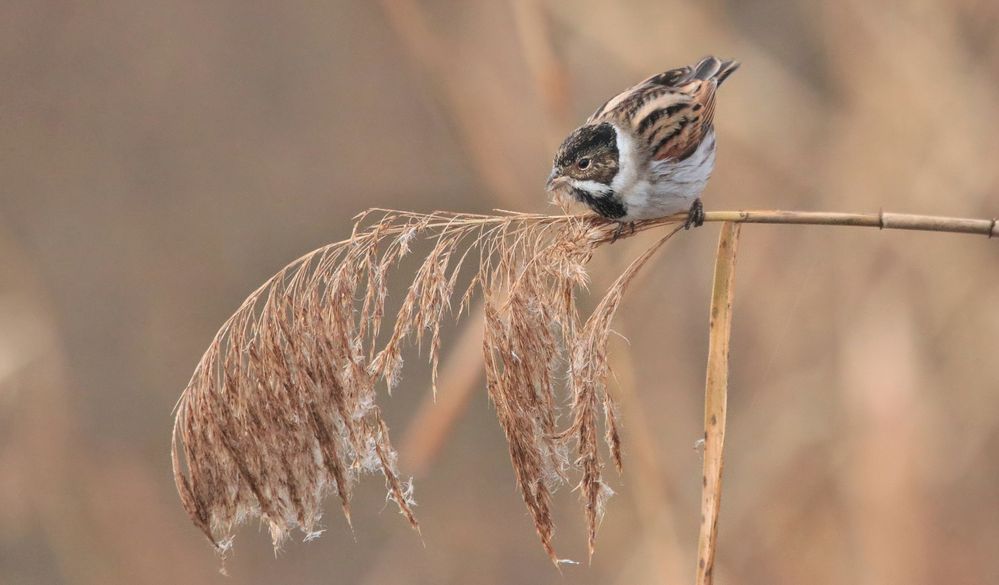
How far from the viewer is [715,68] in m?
3.67

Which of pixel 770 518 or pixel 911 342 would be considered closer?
pixel 911 342

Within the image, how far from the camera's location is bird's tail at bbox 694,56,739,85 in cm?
362

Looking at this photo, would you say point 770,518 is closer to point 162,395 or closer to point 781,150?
point 781,150

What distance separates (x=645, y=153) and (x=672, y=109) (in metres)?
0.30

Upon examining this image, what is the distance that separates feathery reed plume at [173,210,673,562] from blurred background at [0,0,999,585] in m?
0.90

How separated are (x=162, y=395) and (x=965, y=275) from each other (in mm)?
3689

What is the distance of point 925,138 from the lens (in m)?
3.31

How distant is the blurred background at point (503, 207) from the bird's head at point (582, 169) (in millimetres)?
67

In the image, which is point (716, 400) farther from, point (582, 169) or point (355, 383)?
point (582, 169)

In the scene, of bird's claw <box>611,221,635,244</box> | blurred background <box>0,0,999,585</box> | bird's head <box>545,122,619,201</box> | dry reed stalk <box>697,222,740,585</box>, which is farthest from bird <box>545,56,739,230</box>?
dry reed stalk <box>697,222,740,585</box>

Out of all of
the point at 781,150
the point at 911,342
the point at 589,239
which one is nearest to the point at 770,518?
the point at 911,342

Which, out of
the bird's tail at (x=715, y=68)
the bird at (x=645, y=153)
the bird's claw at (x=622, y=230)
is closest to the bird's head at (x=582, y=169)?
the bird at (x=645, y=153)

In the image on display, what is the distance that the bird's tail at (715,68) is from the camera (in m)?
3.62

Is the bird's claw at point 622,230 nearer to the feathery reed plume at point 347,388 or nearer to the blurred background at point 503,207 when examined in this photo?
the feathery reed plume at point 347,388
